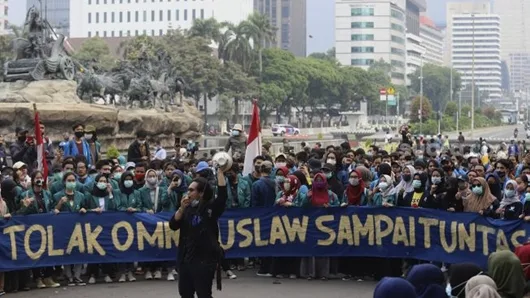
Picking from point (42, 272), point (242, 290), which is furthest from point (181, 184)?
point (42, 272)

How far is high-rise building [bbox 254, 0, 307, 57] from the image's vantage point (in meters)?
178

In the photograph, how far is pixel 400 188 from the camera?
40.4 ft

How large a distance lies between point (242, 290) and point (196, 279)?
12.0 feet

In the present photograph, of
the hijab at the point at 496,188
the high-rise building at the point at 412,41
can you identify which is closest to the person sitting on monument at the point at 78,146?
the hijab at the point at 496,188

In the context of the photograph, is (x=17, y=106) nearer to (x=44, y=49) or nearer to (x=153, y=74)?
(x=44, y=49)

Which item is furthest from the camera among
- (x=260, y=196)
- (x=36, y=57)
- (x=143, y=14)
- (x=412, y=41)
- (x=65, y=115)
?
(x=412, y=41)

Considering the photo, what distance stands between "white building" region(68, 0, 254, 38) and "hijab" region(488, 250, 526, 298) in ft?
394

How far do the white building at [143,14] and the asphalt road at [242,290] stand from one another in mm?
114433

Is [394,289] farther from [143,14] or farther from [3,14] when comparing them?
[3,14]

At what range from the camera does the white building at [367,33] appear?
164 m

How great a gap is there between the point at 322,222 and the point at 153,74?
28159 millimetres

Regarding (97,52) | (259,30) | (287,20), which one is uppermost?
(287,20)

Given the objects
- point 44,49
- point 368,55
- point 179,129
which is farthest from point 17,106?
point 368,55

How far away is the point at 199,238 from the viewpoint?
8.01 m
